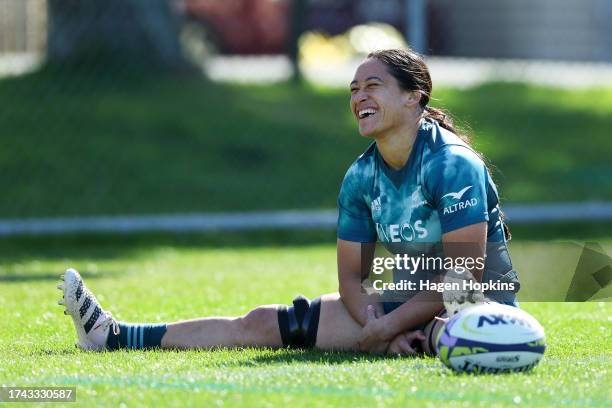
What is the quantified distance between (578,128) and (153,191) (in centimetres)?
604

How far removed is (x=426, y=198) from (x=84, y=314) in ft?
5.95

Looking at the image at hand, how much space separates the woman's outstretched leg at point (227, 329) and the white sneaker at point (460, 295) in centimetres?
60

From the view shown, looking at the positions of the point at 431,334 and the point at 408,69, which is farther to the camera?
the point at 408,69

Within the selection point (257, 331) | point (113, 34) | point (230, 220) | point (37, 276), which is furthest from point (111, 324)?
point (113, 34)

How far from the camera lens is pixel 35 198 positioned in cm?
1422

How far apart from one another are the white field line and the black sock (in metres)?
7.13

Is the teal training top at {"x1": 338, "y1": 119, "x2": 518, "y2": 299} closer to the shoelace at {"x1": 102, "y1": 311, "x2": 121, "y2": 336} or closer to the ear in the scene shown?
the ear

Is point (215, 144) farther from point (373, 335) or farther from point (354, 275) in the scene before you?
point (373, 335)

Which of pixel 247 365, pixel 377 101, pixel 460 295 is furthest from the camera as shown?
pixel 377 101

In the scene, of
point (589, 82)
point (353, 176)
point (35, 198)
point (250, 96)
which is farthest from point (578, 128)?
point (353, 176)

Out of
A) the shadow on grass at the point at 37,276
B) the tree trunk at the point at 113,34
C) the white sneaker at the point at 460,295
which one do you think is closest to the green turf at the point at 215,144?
the tree trunk at the point at 113,34

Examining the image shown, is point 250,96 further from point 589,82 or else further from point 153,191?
point 589,82

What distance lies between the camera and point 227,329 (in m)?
6.38

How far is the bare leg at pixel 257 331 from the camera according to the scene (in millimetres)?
6250
